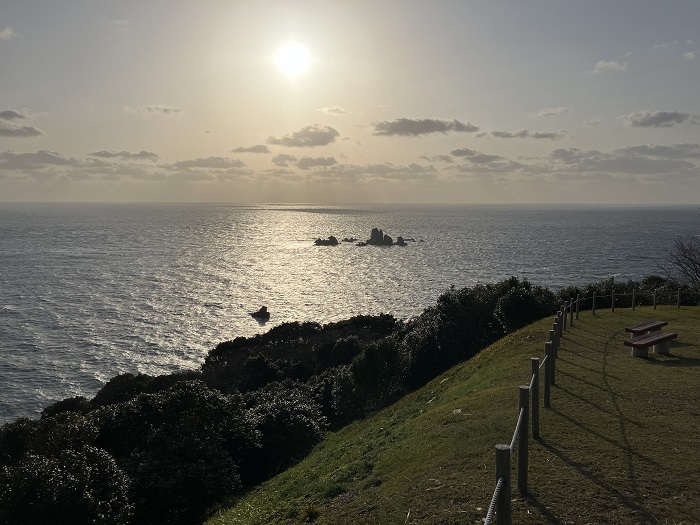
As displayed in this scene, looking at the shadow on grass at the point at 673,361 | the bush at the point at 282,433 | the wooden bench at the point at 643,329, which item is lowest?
the bush at the point at 282,433

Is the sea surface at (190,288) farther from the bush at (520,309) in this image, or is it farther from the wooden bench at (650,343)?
the wooden bench at (650,343)

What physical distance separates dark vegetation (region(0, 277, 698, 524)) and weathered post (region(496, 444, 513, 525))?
533 inches

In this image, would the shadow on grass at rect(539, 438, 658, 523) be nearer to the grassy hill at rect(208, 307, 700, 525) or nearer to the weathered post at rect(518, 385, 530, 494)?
the grassy hill at rect(208, 307, 700, 525)

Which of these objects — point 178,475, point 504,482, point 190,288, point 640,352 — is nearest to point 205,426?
point 178,475

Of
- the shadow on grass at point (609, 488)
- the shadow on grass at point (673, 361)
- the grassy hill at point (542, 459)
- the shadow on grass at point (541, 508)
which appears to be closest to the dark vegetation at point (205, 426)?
the grassy hill at point (542, 459)

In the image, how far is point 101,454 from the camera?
18797 millimetres

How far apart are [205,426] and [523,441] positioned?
17.7 meters

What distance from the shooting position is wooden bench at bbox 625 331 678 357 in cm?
2034

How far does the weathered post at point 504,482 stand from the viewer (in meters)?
7.09

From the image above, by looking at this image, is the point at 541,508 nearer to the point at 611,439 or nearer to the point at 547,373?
the point at 611,439

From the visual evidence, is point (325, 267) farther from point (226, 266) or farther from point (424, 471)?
point (424, 471)

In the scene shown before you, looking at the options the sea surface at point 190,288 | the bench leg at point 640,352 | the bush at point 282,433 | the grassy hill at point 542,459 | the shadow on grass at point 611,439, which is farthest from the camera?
the sea surface at point 190,288

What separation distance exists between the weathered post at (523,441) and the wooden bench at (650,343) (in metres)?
13.0

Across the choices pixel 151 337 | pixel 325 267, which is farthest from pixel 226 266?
pixel 151 337
